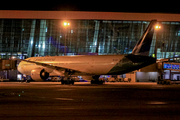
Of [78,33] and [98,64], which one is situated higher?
[78,33]

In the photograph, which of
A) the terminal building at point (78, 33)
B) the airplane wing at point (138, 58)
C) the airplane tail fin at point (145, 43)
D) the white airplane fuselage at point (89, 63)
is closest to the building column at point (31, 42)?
the terminal building at point (78, 33)

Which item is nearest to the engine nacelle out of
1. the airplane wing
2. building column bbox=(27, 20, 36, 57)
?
the airplane wing

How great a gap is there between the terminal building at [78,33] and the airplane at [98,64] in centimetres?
2583

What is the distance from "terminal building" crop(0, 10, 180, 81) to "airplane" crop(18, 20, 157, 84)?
25.8 metres

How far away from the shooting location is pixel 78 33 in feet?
193

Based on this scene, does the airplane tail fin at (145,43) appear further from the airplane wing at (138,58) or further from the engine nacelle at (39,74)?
the engine nacelle at (39,74)

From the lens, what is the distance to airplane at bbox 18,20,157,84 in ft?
91.0

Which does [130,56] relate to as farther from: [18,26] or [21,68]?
[18,26]

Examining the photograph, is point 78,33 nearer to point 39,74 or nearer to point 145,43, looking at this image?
point 39,74

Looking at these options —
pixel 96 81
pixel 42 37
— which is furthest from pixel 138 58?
pixel 42 37

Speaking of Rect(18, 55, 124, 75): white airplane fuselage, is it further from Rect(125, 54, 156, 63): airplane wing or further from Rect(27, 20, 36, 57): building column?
Rect(27, 20, 36, 57): building column

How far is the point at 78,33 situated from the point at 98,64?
30.6 metres

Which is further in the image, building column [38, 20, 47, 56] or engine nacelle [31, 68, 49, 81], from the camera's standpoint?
building column [38, 20, 47, 56]

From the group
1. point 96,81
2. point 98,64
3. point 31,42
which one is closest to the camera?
point 98,64
